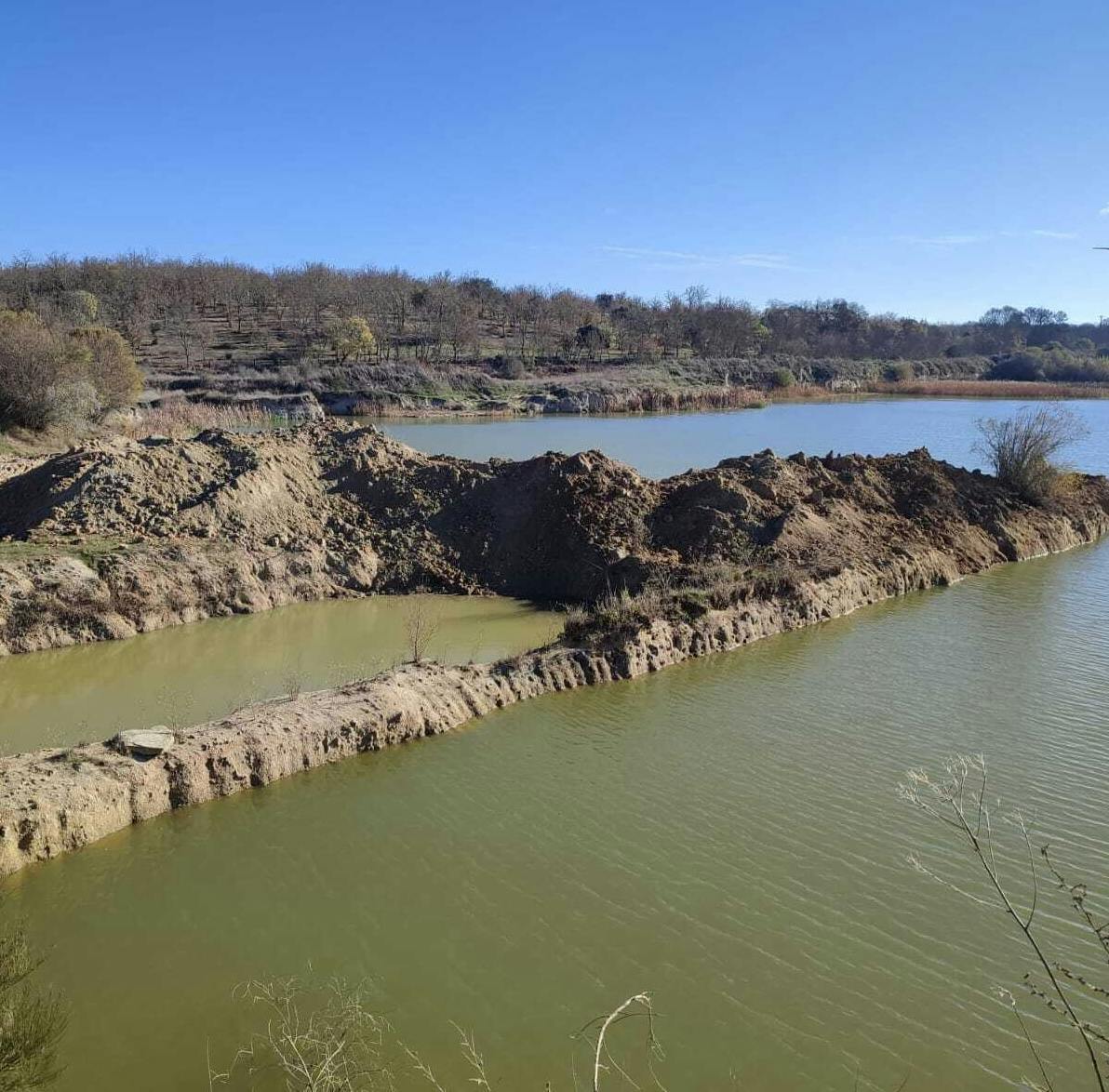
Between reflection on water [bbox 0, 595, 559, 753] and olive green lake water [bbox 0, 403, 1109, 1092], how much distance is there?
24 cm

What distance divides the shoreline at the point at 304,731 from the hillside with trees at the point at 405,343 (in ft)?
94.6

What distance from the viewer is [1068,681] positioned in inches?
576

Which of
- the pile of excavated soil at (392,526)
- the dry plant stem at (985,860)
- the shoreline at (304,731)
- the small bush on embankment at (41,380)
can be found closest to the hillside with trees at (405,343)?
the small bush on embankment at (41,380)

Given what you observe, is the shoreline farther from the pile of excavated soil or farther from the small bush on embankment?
the small bush on embankment

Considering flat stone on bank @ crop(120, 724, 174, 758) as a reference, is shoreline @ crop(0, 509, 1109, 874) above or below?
below

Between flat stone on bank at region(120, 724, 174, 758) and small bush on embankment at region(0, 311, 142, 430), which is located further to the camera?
small bush on embankment at region(0, 311, 142, 430)

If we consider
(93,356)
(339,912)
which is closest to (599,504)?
(339,912)

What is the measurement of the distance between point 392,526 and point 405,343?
68313mm

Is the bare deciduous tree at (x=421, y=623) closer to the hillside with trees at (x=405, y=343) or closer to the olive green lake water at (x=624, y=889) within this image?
the olive green lake water at (x=624, y=889)

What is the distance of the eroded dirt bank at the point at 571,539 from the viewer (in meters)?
12.7

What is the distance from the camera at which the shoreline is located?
960 centimetres

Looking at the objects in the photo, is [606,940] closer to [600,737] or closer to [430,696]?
[600,737]

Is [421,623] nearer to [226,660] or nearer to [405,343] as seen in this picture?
[226,660]

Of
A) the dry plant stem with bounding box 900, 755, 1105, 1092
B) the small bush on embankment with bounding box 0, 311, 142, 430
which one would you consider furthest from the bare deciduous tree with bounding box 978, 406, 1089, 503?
the small bush on embankment with bounding box 0, 311, 142, 430
